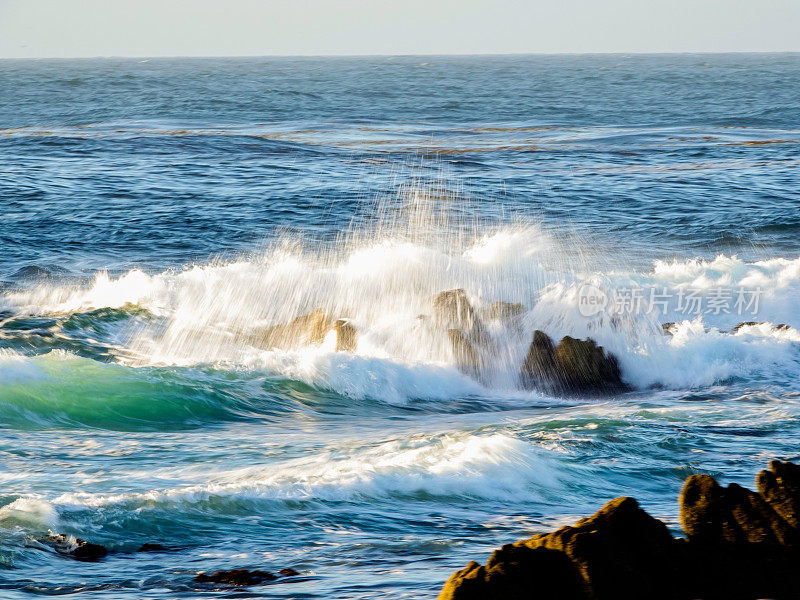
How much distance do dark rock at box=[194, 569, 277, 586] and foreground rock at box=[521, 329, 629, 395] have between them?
20.1 ft

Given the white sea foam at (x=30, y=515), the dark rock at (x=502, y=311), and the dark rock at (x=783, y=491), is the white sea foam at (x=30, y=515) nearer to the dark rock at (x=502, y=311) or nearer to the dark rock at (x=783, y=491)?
the dark rock at (x=783, y=491)

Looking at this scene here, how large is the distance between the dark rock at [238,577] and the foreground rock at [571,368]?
6113 mm

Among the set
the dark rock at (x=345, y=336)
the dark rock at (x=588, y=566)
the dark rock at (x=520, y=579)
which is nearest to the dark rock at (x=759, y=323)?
the dark rock at (x=345, y=336)

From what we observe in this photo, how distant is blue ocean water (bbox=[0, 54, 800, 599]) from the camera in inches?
248

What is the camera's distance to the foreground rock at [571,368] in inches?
438

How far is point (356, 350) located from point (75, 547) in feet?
21.5

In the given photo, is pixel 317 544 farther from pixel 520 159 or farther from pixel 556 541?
pixel 520 159

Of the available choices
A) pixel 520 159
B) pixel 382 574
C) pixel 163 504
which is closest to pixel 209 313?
pixel 163 504

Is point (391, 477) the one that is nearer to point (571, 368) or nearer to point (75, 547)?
point (75, 547)

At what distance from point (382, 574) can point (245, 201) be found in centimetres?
1718

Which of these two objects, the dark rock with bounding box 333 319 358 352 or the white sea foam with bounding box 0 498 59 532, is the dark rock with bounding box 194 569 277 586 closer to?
the white sea foam with bounding box 0 498 59 532

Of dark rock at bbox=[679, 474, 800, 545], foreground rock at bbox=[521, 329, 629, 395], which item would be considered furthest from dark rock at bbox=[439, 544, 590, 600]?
foreground rock at bbox=[521, 329, 629, 395]

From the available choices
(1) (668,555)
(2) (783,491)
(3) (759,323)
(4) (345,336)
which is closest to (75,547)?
(1) (668,555)

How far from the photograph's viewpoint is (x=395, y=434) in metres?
9.18
